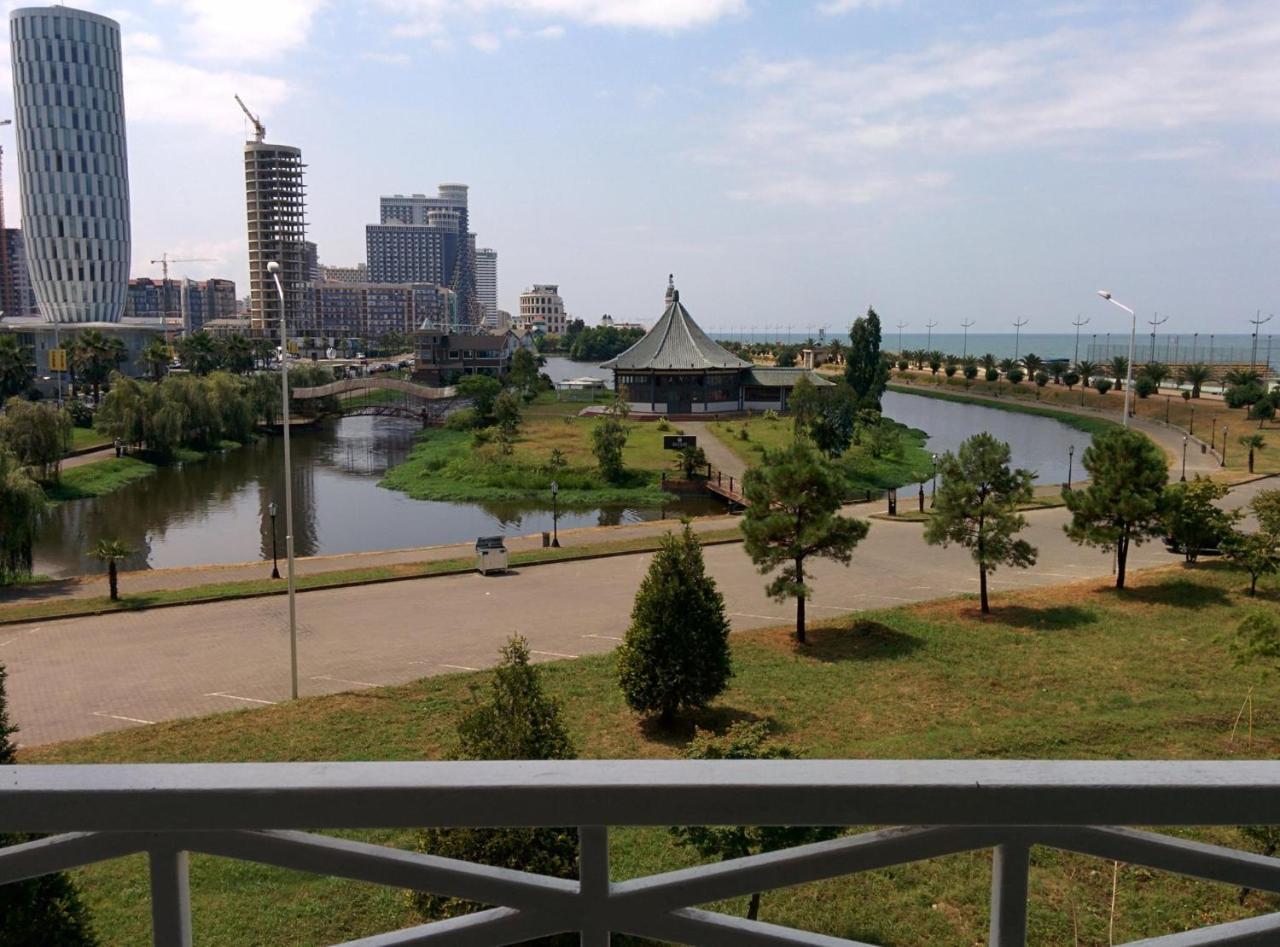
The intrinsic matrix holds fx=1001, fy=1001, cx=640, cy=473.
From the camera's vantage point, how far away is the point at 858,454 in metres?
42.1

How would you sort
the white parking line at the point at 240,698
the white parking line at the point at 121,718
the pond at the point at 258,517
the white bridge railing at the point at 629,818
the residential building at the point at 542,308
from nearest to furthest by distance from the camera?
1. the white bridge railing at the point at 629,818
2. the white parking line at the point at 121,718
3. the white parking line at the point at 240,698
4. the pond at the point at 258,517
5. the residential building at the point at 542,308

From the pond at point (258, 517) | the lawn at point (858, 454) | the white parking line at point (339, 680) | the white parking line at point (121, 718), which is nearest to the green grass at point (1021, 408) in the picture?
the lawn at point (858, 454)

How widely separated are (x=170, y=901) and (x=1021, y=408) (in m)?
71.3

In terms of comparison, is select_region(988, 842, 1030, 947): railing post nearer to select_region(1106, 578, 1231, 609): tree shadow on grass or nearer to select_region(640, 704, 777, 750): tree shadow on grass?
select_region(640, 704, 777, 750): tree shadow on grass

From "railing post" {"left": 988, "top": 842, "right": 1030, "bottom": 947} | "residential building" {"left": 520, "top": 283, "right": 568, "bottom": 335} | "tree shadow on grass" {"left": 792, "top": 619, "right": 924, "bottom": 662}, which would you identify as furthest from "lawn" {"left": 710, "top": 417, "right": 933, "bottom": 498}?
"residential building" {"left": 520, "top": 283, "right": 568, "bottom": 335}

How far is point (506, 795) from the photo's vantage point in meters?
1.34

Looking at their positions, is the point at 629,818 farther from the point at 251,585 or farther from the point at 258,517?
the point at 258,517

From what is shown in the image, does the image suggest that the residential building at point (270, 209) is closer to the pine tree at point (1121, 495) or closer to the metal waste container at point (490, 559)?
the metal waste container at point (490, 559)

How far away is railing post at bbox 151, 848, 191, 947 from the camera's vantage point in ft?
4.55

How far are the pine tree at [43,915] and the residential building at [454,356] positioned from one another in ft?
238

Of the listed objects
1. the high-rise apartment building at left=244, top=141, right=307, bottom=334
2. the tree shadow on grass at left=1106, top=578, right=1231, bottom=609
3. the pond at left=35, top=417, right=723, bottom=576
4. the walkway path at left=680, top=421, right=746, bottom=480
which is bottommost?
the pond at left=35, top=417, right=723, bottom=576

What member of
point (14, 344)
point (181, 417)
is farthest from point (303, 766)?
point (14, 344)

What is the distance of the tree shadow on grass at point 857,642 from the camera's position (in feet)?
50.1

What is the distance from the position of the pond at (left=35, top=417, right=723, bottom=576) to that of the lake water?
0.11 ft
